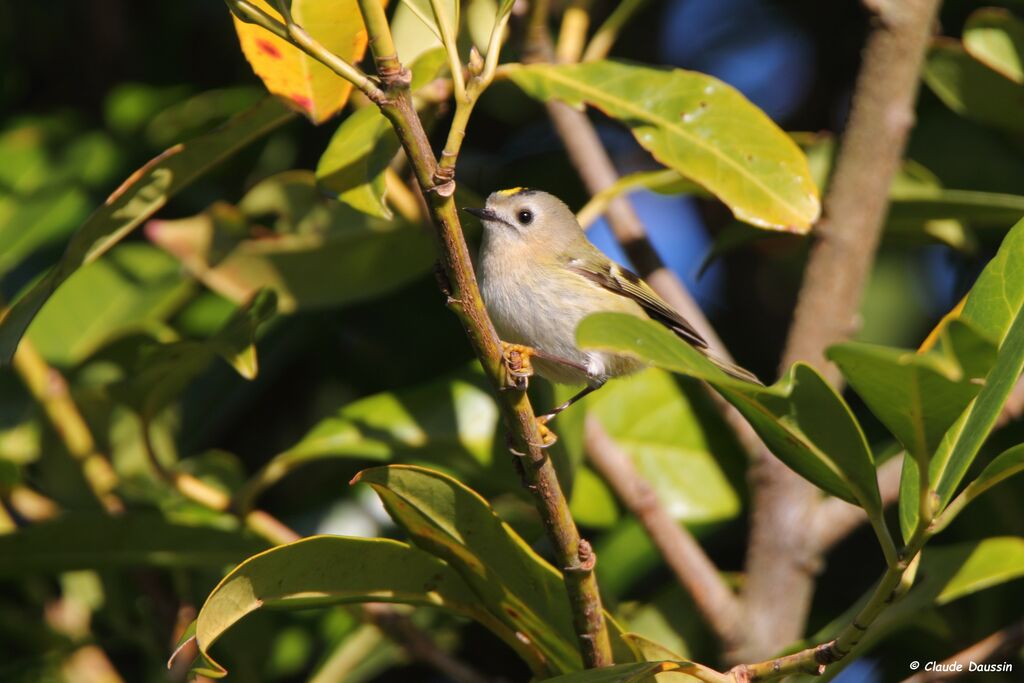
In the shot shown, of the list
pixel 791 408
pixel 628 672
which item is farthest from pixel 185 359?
pixel 791 408

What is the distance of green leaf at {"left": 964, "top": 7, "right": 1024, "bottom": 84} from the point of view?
247 cm

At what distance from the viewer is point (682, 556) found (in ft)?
7.55

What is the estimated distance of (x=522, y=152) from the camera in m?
3.40

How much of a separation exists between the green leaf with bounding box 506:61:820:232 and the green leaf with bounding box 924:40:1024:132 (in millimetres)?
678

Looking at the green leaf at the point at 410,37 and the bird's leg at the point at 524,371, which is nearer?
the bird's leg at the point at 524,371

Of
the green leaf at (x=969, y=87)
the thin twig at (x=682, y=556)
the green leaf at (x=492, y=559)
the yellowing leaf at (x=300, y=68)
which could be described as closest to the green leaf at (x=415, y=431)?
the thin twig at (x=682, y=556)

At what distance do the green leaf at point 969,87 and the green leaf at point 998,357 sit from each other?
4.12 ft

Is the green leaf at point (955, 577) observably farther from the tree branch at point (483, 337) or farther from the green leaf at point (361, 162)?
the green leaf at point (361, 162)

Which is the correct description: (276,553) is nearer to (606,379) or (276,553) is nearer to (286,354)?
(606,379)

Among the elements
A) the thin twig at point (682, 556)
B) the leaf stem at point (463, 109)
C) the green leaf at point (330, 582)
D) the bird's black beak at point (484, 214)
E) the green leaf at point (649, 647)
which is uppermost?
the leaf stem at point (463, 109)

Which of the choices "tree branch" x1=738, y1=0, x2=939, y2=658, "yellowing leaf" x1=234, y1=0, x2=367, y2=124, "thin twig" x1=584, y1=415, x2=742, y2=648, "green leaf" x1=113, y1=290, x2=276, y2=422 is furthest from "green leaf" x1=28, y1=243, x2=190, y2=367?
"tree branch" x1=738, y1=0, x2=939, y2=658

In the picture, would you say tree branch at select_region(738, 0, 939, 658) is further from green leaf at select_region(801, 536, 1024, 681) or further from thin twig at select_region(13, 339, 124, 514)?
thin twig at select_region(13, 339, 124, 514)

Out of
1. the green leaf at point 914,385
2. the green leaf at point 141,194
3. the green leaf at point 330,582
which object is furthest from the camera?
the green leaf at point 141,194

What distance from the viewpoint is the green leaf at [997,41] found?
2.47 m
